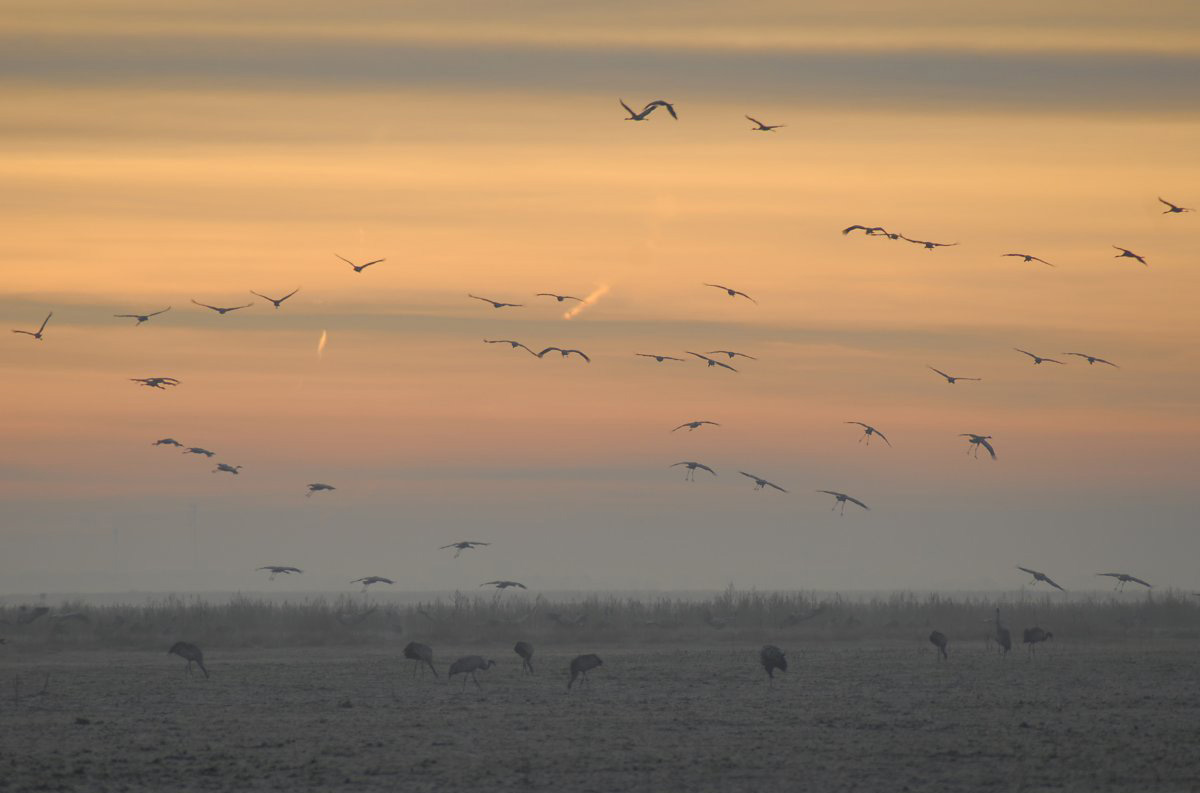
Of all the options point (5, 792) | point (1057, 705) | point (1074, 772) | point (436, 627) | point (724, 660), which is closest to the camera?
point (5, 792)

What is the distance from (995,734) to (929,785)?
5350 millimetres

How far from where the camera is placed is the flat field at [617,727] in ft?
66.8

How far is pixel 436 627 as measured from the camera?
5519 centimetres

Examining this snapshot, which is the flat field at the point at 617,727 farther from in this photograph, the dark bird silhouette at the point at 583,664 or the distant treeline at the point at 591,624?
the distant treeline at the point at 591,624

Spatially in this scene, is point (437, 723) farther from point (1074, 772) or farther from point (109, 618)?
point (109, 618)

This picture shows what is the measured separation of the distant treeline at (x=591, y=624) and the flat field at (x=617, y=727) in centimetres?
1045

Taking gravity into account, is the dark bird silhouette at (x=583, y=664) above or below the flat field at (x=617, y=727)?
above

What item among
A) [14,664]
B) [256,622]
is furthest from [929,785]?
[256,622]

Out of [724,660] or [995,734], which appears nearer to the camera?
[995,734]

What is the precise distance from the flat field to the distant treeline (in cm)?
1045

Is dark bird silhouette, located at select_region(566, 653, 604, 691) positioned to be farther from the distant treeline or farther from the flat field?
the distant treeline

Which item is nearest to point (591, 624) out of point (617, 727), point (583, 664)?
point (583, 664)

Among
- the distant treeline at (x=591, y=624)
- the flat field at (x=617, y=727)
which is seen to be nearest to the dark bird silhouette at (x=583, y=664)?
the flat field at (x=617, y=727)

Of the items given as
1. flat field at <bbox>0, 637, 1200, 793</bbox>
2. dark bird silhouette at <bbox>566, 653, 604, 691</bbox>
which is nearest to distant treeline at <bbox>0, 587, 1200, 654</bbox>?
flat field at <bbox>0, 637, 1200, 793</bbox>
